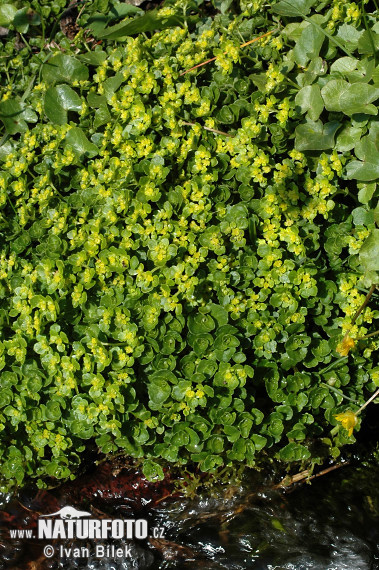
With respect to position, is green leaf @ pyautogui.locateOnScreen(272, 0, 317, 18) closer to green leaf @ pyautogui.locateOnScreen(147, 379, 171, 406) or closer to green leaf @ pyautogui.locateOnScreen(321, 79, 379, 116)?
green leaf @ pyautogui.locateOnScreen(321, 79, 379, 116)

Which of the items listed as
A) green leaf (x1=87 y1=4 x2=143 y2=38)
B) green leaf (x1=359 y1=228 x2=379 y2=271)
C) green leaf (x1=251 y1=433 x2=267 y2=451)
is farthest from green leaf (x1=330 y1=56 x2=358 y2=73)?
green leaf (x1=251 y1=433 x2=267 y2=451)

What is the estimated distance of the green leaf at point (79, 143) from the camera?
9.07 feet

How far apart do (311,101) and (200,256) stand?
32.2 inches

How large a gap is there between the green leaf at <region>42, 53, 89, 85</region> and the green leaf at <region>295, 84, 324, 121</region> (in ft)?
3.39

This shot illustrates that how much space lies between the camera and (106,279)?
8.61ft

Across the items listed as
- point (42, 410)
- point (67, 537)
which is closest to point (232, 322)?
point (42, 410)

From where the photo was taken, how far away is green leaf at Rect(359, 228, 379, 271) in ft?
8.14

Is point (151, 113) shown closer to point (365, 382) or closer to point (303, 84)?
point (303, 84)

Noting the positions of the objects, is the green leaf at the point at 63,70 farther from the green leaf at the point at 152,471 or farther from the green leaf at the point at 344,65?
the green leaf at the point at 152,471

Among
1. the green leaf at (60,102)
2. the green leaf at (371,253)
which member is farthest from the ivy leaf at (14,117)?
the green leaf at (371,253)

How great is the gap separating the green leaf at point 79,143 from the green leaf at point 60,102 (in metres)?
0.15

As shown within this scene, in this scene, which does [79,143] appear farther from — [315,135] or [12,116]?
[315,135]

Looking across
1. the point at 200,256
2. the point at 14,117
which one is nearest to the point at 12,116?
the point at 14,117

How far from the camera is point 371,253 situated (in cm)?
250
